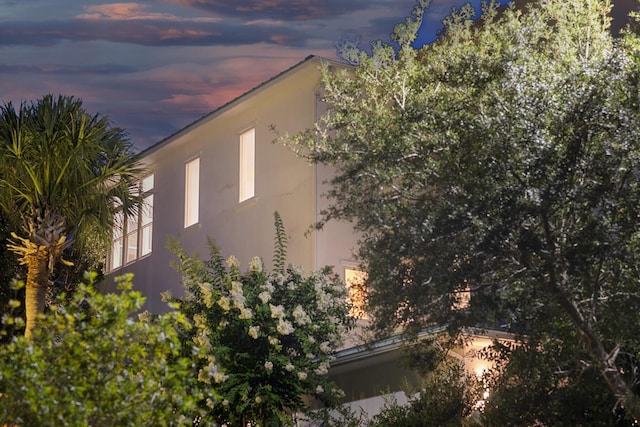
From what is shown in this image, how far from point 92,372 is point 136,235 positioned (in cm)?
1915

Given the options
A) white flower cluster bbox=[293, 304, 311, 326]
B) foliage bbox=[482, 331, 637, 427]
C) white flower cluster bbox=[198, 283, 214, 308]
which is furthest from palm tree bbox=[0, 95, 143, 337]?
foliage bbox=[482, 331, 637, 427]

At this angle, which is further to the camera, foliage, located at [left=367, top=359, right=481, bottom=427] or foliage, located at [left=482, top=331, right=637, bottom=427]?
foliage, located at [left=367, top=359, right=481, bottom=427]

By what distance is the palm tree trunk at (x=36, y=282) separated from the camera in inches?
773

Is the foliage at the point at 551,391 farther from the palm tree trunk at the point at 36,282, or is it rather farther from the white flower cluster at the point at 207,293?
the palm tree trunk at the point at 36,282

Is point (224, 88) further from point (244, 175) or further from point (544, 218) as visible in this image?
point (544, 218)

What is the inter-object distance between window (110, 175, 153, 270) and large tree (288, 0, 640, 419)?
13.6 meters

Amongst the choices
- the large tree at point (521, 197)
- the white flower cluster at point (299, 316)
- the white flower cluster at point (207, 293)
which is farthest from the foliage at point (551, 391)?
the white flower cluster at point (207, 293)

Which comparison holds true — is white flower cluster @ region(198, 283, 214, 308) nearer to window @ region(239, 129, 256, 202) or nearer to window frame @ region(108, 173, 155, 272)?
window @ region(239, 129, 256, 202)

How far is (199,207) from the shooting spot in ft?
77.5

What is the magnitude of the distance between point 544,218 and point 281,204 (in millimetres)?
9956

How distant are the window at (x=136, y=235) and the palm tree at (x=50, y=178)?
5.00 metres

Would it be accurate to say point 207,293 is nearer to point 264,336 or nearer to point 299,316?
point 264,336

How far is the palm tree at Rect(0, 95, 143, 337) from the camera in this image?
1980cm

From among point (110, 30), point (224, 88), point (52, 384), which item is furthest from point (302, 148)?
point (110, 30)
